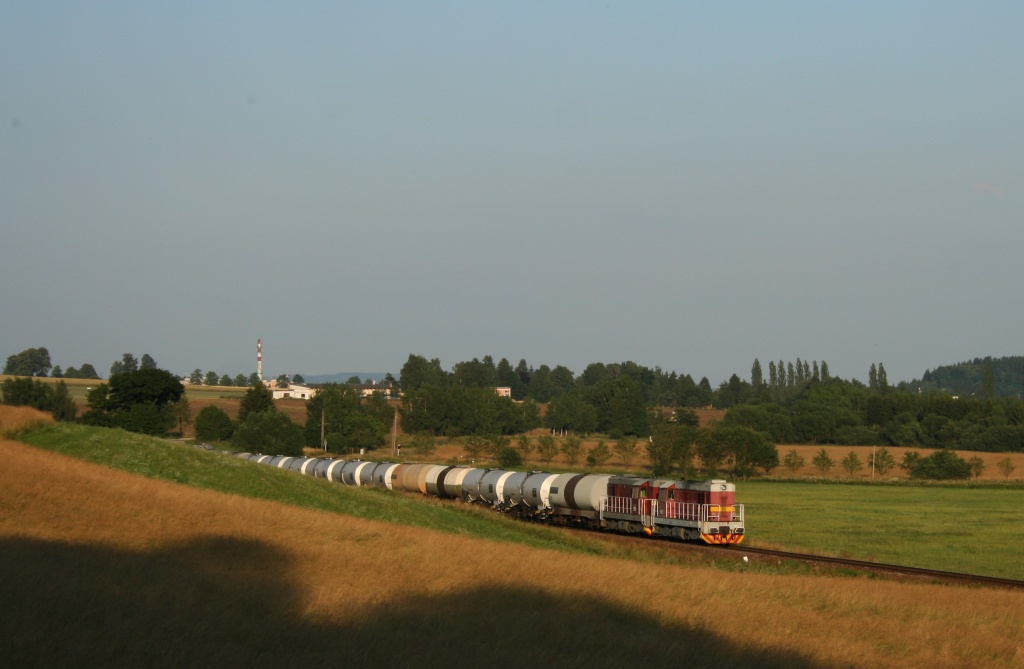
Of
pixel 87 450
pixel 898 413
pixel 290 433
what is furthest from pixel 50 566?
pixel 898 413

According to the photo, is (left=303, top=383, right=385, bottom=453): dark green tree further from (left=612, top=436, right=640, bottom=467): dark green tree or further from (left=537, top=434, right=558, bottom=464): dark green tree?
(left=612, top=436, right=640, bottom=467): dark green tree

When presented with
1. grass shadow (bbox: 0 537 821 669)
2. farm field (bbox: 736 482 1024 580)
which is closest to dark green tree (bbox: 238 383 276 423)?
farm field (bbox: 736 482 1024 580)

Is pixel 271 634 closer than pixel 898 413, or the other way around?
pixel 271 634

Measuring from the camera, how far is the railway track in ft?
117

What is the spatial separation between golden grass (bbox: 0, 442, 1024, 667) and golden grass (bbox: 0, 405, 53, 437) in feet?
58.8

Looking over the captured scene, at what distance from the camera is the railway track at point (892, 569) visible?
117 ft

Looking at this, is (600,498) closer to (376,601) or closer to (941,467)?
(376,601)

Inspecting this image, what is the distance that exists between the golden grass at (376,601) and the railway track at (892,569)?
479cm

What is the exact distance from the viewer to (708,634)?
20.1 m

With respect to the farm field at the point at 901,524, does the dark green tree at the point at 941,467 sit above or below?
above

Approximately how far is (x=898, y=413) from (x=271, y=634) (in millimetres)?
186292

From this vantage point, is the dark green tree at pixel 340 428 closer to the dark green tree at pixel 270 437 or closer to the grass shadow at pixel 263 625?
the dark green tree at pixel 270 437

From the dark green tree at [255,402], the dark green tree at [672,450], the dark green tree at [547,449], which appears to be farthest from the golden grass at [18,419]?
the dark green tree at [255,402]

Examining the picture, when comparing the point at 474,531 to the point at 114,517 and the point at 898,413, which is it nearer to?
the point at 114,517
